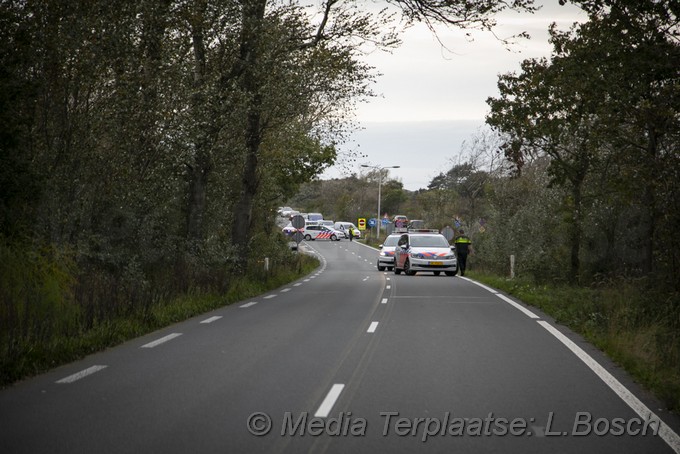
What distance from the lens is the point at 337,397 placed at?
7.82 metres

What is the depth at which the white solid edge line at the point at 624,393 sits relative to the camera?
21.0ft

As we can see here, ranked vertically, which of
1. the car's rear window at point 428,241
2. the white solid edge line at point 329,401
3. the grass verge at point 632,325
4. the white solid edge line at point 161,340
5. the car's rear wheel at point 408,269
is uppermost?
the car's rear window at point 428,241

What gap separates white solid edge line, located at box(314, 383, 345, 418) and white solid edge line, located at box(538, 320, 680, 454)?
8.53ft

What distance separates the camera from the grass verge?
898 cm

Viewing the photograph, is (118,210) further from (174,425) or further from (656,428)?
(656,428)

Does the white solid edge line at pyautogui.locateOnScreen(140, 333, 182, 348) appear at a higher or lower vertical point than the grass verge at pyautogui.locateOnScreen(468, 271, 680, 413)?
lower

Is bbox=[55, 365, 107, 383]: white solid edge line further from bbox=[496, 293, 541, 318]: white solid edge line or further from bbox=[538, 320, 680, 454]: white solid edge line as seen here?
bbox=[496, 293, 541, 318]: white solid edge line

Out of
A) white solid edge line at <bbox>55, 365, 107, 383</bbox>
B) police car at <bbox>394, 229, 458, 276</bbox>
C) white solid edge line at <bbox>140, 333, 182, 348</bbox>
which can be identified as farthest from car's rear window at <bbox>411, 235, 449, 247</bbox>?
white solid edge line at <bbox>55, 365, 107, 383</bbox>

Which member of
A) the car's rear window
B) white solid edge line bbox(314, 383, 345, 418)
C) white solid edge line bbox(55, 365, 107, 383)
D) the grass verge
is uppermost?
the car's rear window

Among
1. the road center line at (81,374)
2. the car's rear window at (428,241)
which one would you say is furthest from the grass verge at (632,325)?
the car's rear window at (428,241)

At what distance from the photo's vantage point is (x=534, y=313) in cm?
1680

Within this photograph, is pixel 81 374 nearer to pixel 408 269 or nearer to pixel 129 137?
pixel 129 137

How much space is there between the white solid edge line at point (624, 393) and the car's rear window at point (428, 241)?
21807 mm

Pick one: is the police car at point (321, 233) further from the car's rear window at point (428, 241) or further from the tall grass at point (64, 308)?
the tall grass at point (64, 308)
